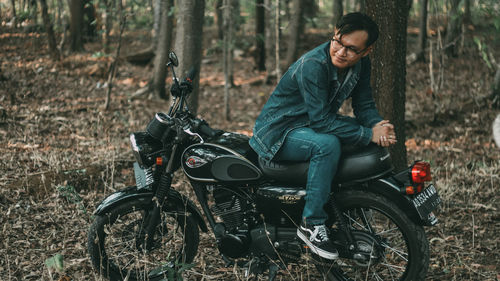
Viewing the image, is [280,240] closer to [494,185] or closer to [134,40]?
[494,185]

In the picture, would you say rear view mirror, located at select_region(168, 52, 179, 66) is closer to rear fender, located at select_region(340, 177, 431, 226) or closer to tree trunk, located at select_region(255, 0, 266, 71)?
rear fender, located at select_region(340, 177, 431, 226)

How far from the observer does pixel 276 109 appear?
154 inches

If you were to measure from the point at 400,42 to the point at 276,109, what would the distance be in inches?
81.3

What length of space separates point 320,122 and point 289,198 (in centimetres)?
64

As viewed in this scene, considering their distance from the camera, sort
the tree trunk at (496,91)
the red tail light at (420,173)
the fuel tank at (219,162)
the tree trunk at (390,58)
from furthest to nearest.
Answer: the tree trunk at (496,91), the tree trunk at (390,58), the fuel tank at (219,162), the red tail light at (420,173)

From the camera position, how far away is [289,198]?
386 cm

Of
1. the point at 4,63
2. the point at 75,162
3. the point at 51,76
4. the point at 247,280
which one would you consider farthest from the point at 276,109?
the point at 4,63

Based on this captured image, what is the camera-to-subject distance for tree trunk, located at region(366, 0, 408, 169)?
5.17m

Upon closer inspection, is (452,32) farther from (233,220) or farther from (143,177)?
(143,177)

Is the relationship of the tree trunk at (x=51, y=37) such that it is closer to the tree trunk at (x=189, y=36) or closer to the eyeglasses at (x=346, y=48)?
the tree trunk at (x=189, y=36)

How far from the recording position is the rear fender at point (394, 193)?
3.68 meters

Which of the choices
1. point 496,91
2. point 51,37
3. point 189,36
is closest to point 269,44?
point 51,37

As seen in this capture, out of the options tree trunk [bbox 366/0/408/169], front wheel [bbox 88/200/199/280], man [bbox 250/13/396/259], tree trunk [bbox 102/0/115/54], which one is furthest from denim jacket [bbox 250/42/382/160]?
tree trunk [bbox 102/0/115/54]

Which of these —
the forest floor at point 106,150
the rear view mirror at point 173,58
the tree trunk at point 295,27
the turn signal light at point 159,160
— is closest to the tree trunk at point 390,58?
the forest floor at point 106,150
